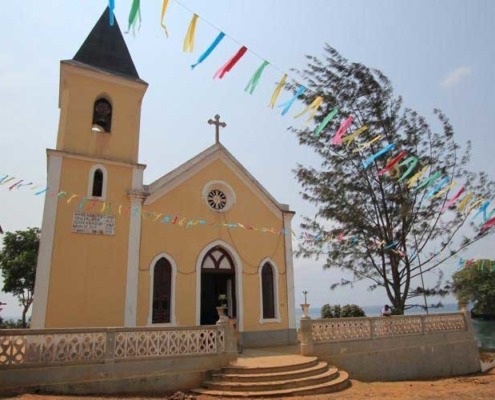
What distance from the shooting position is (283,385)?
10195mm

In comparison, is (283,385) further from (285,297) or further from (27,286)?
(27,286)

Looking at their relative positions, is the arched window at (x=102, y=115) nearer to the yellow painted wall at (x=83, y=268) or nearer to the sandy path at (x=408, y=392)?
the yellow painted wall at (x=83, y=268)

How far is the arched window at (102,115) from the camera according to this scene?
15.8 meters

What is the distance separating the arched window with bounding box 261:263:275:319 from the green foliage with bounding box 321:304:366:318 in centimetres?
761

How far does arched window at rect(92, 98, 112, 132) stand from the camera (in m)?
15.8

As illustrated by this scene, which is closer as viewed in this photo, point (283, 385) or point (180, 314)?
point (283, 385)

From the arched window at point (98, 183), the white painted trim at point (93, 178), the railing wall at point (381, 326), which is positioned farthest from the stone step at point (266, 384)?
the arched window at point (98, 183)

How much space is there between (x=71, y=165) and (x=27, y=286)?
1978cm

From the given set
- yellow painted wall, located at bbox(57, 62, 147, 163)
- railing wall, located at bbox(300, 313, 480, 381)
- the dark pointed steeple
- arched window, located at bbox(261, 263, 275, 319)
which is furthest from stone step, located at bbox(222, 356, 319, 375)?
the dark pointed steeple

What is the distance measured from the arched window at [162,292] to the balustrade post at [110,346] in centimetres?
401

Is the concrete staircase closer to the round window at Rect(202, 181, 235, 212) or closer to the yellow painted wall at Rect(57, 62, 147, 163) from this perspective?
the round window at Rect(202, 181, 235, 212)

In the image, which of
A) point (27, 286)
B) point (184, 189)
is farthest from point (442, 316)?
point (27, 286)

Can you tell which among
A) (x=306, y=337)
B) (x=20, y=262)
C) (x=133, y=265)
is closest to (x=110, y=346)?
(x=133, y=265)

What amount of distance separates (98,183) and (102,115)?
290 cm
